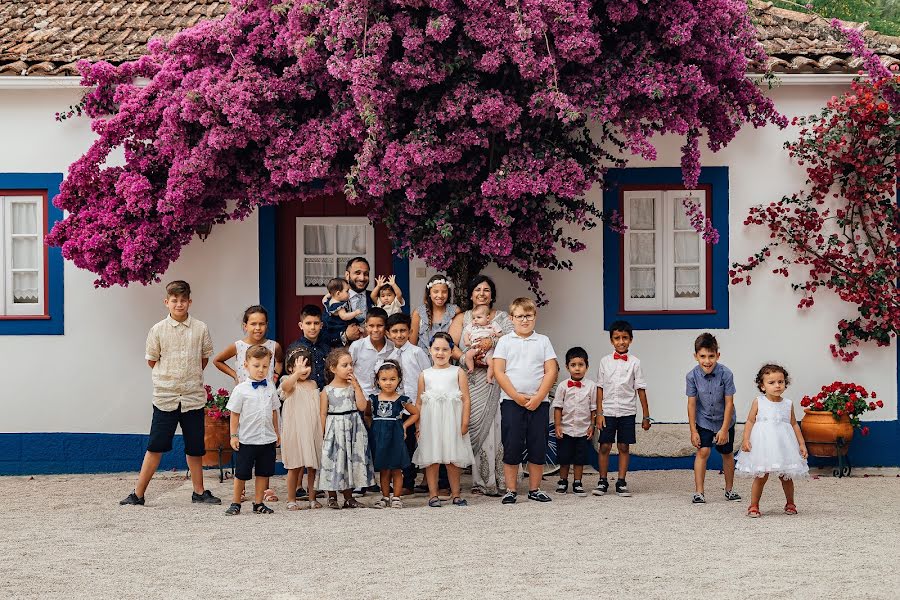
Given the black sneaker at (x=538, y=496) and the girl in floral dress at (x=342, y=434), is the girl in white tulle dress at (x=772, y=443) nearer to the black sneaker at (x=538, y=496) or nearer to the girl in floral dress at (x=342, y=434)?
the black sneaker at (x=538, y=496)

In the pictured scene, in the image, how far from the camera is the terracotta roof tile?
11258 mm

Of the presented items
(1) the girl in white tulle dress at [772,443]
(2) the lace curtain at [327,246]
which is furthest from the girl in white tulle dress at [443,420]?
(2) the lace curtain at [327,246]

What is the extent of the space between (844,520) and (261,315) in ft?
14.7

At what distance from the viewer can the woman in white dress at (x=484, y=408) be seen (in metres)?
9.80

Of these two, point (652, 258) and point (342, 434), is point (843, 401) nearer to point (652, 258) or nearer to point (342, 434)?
point (652, 258)

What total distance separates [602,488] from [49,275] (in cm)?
539

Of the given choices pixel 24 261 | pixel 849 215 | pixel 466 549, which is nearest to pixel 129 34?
pixel 24 261

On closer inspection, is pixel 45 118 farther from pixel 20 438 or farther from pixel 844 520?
pixel 844 520

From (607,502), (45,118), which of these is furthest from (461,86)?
(45,118)

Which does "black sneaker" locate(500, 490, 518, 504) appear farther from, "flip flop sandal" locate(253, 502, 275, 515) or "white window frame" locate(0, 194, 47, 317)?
"white window frame" locate(0, 194, 47, 317)

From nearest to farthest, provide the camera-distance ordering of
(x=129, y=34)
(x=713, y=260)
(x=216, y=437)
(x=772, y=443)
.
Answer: (x=772, y=443) → (x=216, y=437) → (x=713, y=260) → (x=129, y=34)

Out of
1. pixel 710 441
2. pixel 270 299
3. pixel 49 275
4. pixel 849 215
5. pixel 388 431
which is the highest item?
pixel 849 215

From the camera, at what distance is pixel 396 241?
10.6m

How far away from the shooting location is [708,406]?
9336mm
